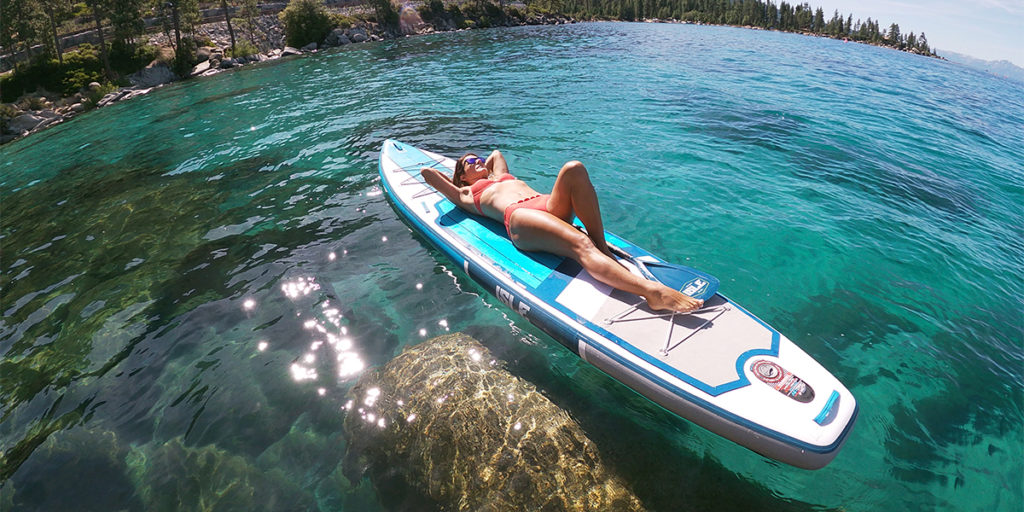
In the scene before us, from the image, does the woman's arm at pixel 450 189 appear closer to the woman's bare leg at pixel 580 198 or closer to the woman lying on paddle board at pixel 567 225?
the woman lying on paddle board at pixel 567 225

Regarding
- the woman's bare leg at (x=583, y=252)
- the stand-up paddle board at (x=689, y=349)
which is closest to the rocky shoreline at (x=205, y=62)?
the woman's bare leg at (x=583, y=252)

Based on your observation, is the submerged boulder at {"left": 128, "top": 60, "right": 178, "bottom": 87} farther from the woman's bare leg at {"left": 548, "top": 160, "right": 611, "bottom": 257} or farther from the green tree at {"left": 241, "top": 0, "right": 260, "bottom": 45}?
the woman's bare leg at {"left": 548, "top": 160, "right": 611, "bottom": 257}

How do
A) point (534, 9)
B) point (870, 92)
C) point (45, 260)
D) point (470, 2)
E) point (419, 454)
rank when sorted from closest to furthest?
point (419, 454) < point (45, 260) < point (870, 92) < point (470, 2) < point (534, 9)

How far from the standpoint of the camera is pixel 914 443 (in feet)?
16.2

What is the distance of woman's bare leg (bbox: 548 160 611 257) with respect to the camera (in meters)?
6.05

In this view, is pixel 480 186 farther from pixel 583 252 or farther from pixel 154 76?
pixel 154 76

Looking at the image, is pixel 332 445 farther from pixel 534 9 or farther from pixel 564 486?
pixel 534 9

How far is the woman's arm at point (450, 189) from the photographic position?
27.2 ft

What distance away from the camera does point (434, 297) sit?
7.36 metres

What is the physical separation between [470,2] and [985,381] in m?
83.6

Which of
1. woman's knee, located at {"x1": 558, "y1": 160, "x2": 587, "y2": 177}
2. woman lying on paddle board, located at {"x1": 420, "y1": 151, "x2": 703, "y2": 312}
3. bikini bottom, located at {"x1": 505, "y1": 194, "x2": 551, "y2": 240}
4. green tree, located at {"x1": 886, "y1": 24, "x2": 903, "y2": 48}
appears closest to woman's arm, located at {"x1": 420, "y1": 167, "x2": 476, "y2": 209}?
woman lying on paddle board, located at {"x1": 420, "y1": 151, "x2": 703, "y2": 312}

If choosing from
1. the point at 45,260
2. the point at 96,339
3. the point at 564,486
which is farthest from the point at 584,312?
the point at 45,260

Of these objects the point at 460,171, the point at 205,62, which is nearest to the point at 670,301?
the point at 460,171

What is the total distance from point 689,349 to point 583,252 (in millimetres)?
1969
